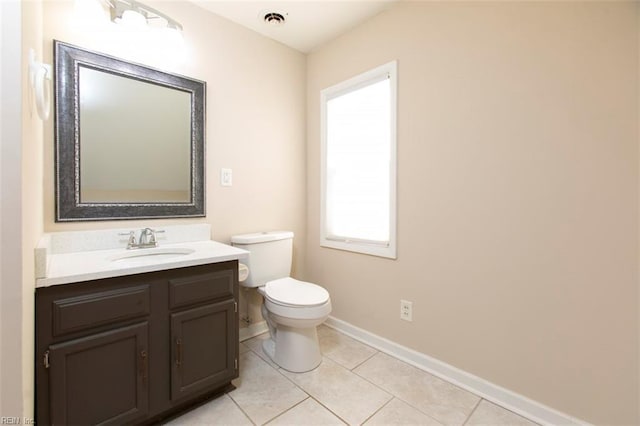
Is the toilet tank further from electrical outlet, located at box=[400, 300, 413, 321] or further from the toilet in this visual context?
electrical outlet, located at box=[400, 300, 413, 321]

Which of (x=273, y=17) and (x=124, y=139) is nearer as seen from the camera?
(x=124, y=139)

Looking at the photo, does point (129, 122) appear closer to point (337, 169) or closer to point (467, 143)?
point (337, 169)

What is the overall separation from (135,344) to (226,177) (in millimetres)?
1136

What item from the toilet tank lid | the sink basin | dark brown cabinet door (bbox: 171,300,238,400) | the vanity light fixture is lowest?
dark brown cabinet door (bbox: 171,300,238,400)

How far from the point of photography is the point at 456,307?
1619mm

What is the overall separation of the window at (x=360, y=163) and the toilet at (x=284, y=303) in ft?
1.50

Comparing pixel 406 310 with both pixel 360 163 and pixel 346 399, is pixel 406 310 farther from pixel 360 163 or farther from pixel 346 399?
pixel 360 163

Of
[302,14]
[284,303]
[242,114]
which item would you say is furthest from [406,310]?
[302,14]

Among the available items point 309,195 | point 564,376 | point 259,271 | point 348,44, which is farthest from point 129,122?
point 564,376

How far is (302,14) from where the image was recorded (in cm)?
193

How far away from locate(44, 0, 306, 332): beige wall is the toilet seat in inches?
15.2

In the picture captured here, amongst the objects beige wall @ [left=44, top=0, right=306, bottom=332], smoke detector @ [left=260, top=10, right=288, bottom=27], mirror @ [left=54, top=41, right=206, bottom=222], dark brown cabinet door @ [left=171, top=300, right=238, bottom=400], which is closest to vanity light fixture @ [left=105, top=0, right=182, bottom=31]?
beige wall @ [left=44, top=0, right=306, bottom=332]

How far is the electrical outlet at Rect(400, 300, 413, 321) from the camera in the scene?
1824 mm

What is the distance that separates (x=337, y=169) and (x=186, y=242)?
1223 millimetres
